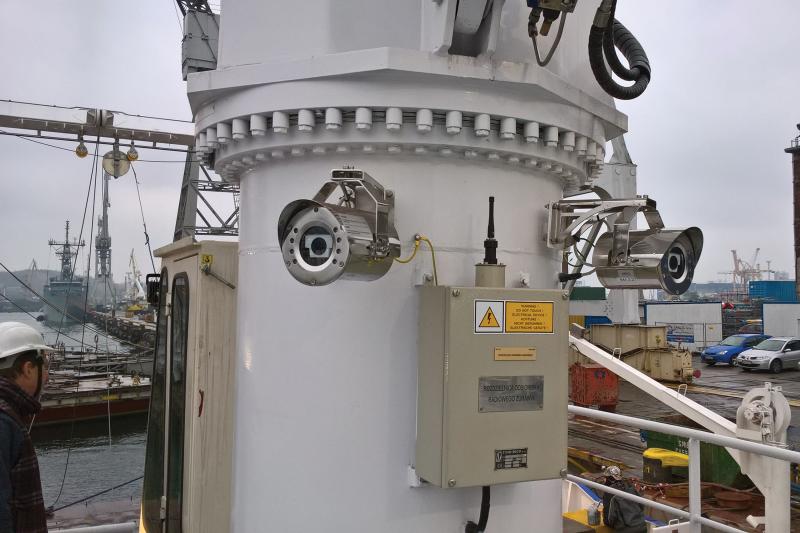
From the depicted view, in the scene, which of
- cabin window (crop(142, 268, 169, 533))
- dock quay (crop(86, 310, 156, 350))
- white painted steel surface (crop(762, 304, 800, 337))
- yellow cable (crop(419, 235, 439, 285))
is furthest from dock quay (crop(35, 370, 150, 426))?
white painted steel surface (crop(762, 304, 800, 337))

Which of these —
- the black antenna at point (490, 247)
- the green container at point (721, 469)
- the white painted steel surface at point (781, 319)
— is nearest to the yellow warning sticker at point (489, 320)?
the black antenna at point (490, 247)

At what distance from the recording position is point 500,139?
2865 mm

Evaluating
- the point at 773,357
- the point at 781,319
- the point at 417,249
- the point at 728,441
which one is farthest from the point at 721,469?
the point at 781,319

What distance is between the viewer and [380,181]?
2838 millimetres

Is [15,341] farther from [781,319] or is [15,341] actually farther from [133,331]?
[133,331]

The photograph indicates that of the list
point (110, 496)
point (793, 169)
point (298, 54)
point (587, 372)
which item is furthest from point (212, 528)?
point (793, 169)

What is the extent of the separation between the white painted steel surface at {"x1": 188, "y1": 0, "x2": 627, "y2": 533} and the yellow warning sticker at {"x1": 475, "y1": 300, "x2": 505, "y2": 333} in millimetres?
316

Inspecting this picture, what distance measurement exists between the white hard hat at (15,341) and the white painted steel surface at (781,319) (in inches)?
1550

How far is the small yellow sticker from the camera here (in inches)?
102

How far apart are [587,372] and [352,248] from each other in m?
17.5

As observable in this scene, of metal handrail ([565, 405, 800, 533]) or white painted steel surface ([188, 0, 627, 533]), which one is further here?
metal handrail ([565, 405, 800, 533])

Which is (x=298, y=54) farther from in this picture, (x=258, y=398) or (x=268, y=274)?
(x=258, y=398)

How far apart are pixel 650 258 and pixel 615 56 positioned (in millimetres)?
981

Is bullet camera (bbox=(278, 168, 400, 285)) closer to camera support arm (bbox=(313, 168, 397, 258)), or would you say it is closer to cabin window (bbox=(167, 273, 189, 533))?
camera support arm (bbox=(313, 168, 397, 258))
